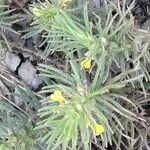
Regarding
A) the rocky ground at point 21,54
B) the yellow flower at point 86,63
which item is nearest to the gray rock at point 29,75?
the rocky ground at point 21,54

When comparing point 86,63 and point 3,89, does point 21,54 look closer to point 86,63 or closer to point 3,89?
point 3,89

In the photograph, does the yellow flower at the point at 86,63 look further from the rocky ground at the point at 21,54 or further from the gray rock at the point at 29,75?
the gray rock at the point at 29,75

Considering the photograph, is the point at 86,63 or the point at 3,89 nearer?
the point at 86,63

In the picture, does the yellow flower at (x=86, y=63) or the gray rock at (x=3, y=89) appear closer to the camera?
the yellow flower at (x=86, y=63)

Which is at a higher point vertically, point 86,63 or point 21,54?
point 21,54

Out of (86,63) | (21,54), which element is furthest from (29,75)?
(86,63)

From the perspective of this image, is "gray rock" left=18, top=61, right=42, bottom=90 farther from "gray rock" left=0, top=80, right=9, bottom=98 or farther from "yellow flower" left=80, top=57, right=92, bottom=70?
"yellow flower" left=80, top=57, right=92, bottom=70

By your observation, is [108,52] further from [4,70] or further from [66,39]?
[4,70]

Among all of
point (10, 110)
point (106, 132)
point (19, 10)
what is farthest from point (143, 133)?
point (19, 10)
